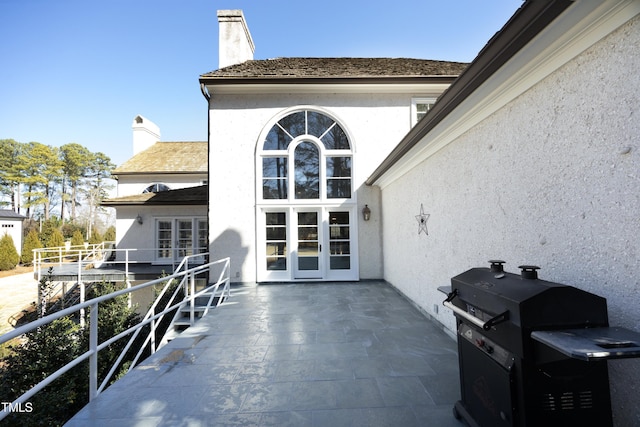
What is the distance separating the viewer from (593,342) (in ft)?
3.95

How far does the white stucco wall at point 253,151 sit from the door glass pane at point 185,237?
5.08 meters

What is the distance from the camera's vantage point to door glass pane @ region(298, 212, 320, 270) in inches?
325

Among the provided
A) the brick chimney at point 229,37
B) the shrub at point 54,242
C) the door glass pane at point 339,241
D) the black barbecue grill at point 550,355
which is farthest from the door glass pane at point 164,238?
the shrub at point 54,242

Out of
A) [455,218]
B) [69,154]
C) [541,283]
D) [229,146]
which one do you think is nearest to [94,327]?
[541,283]

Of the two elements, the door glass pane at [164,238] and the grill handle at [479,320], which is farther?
the door glass pane at [164,238]

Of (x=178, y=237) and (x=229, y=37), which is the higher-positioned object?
(x=229, y=37)

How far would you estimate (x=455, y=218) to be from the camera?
367 cm

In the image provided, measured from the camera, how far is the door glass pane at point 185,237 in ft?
40.4

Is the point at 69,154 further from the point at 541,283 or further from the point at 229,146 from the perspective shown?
the point at 541,283

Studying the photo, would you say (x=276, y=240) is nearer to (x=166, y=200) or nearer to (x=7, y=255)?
(x=166, y=200)

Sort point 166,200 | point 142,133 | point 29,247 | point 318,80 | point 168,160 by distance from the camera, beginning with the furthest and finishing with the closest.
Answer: point 29,247 < point 142,133 < point 168,160 < point 166,200 < point 318,80

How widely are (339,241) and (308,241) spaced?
3.13ft

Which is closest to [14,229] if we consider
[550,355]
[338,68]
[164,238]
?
[164,238]

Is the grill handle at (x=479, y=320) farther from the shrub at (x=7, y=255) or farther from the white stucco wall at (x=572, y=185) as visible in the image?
the shrub at (x=7, y=255)
